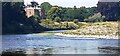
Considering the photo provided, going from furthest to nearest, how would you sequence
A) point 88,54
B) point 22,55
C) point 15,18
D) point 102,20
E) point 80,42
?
point 15,18 < point 102,20 < point 80,42 < point 88,54 < point 22,55

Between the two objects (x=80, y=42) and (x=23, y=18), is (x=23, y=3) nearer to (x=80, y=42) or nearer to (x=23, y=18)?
(x=23, y=18)

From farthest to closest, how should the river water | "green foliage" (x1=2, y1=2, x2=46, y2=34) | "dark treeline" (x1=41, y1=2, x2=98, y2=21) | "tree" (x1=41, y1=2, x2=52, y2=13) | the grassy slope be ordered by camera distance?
"green foliage" (x1=2, y1=2, x2=46, y2=34)
"tree" (x1=41, y1=2, x2=52, y2=13)
the grassy slope
"dark treeline" (x1=41, y1=2, x2=98, y2=21)
the river water

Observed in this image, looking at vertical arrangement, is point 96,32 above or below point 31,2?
below

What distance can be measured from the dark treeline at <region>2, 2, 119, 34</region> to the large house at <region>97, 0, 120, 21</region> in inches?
8.8

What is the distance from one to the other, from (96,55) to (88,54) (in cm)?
19

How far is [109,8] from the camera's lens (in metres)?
8.07

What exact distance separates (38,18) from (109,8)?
1984 mm

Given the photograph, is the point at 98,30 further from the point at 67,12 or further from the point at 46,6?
the point at 46,6

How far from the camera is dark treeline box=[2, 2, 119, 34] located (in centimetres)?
730

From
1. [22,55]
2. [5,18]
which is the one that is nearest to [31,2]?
[5,18]

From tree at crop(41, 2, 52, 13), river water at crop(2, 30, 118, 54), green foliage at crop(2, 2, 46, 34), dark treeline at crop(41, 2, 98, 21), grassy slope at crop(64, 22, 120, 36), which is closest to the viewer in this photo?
river water at crop(2, 30, 118, 54)

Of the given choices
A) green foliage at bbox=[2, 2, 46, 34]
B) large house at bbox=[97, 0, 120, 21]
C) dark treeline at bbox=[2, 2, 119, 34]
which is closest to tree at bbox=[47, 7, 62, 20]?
dark treeline at bbox=[2, 2, 119, 34]

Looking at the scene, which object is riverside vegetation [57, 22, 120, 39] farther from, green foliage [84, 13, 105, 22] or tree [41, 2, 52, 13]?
tree [41, 2, 52, 13]

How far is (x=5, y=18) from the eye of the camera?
8031 mm
